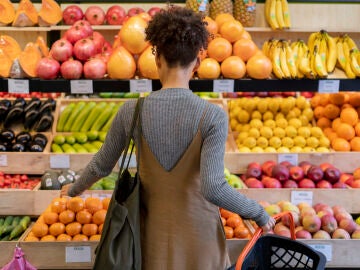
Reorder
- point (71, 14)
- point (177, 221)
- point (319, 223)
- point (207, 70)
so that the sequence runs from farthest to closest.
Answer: point (71, 14)
point (207, 70)
point (319, 223)
point (177, 221)

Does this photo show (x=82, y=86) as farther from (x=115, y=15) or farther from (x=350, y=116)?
(x=350, y=116)

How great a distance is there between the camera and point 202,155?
1637mm

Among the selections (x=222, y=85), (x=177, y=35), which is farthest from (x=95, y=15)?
(x=177, y=35)

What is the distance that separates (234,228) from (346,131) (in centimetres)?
146

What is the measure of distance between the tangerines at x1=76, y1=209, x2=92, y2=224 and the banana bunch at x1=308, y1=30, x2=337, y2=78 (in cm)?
173

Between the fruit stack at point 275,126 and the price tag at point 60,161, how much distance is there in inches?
52.4

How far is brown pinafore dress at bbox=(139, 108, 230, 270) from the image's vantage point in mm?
1751

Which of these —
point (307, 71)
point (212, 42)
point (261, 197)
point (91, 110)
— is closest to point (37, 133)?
point (91, 110)

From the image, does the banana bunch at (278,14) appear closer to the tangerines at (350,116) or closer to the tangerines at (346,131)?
the tangerines at (350,116)

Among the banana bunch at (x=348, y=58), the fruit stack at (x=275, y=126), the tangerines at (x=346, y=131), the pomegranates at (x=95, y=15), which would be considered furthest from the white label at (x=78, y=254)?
the pomegranates at (x=95, y=15)

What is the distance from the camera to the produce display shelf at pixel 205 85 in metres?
2.87

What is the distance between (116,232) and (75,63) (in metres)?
1.50

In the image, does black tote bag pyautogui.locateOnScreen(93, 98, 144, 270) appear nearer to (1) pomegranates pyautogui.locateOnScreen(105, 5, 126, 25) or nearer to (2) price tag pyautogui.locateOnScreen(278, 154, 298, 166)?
(2) price tag pyautogui.locateOnScreen(278, 154, 298, 166)

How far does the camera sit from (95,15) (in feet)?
14.3
